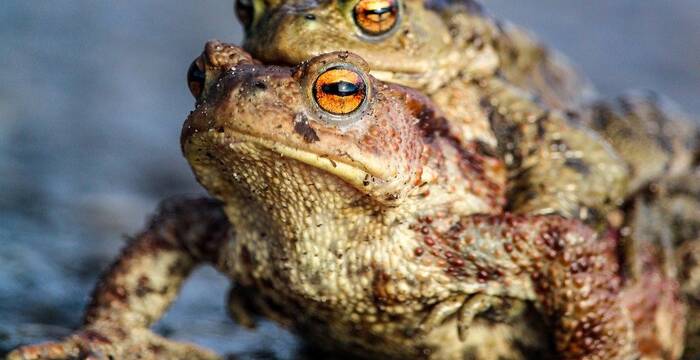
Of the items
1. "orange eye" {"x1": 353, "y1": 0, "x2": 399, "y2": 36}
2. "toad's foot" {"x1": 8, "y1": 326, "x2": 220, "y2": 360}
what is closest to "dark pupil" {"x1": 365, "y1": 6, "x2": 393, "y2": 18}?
"orange eye" {"x1": 353, "y1": 0, "x2": 399, "y2": 36}

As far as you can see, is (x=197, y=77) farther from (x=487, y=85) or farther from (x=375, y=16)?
(x=487, y=85)

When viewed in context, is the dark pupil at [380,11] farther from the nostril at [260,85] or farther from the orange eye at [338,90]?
the nostril at [260,85]

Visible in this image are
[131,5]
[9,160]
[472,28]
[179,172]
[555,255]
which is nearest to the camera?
[555,255]

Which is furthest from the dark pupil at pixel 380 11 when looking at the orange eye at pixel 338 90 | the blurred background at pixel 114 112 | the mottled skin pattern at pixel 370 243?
the blurred background at pixel 114 112

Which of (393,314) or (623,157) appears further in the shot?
(623,157)

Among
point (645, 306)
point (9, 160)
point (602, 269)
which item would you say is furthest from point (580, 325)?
point (9, 160)

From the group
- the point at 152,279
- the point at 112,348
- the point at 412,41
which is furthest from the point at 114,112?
the point at 412,41

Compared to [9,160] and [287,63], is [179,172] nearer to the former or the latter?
[9,160]
